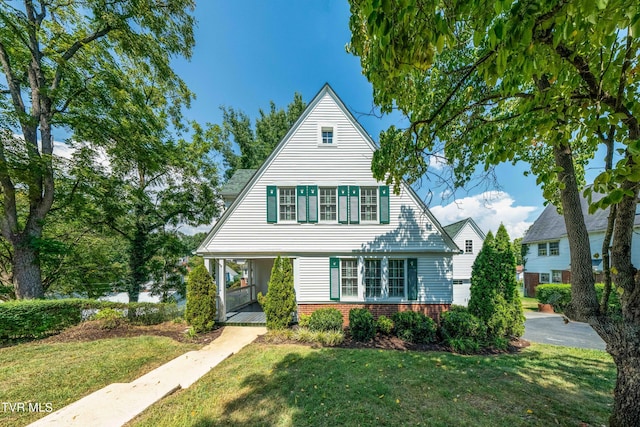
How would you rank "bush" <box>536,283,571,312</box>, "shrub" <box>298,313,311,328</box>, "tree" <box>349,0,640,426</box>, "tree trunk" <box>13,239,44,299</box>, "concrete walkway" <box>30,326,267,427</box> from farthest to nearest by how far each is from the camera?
1. "bush" <box>536,283,571,312</box>
2. "tree trunk" <box>13,239,44,299</box>
3. "shrub" <box>298,313,311,328</box>
4. "concrete walkway" <box>30,326,267,427</box>
5. "tree" <box>349,0,640,426</box>

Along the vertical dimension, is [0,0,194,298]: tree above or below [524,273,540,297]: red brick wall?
above

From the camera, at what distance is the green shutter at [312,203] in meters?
9.27

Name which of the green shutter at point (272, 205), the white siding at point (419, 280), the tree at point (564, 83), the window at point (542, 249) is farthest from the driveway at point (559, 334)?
the window at point (542, 249)

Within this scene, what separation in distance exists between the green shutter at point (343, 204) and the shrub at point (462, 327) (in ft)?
16.0

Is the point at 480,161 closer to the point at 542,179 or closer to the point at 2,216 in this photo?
the point at 542,179

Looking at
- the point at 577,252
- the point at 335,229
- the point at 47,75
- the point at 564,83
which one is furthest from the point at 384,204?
the point at 47,75

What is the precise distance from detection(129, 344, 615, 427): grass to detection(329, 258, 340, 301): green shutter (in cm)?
283

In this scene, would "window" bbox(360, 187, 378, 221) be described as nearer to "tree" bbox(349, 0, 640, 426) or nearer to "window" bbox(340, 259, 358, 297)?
"window" bbox(340, 259, 358, 297)

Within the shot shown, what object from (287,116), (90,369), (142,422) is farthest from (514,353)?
(287,116)

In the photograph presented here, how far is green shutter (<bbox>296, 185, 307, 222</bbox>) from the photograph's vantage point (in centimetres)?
928

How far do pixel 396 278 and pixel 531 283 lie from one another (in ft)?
72.5

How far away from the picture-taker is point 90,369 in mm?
5227

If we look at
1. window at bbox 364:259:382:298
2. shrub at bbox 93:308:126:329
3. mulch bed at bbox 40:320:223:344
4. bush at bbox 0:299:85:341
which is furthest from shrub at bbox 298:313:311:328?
bush at bbox 0:299:85:341

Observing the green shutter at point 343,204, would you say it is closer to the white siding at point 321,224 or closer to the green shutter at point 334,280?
the white siding at point 321,224
